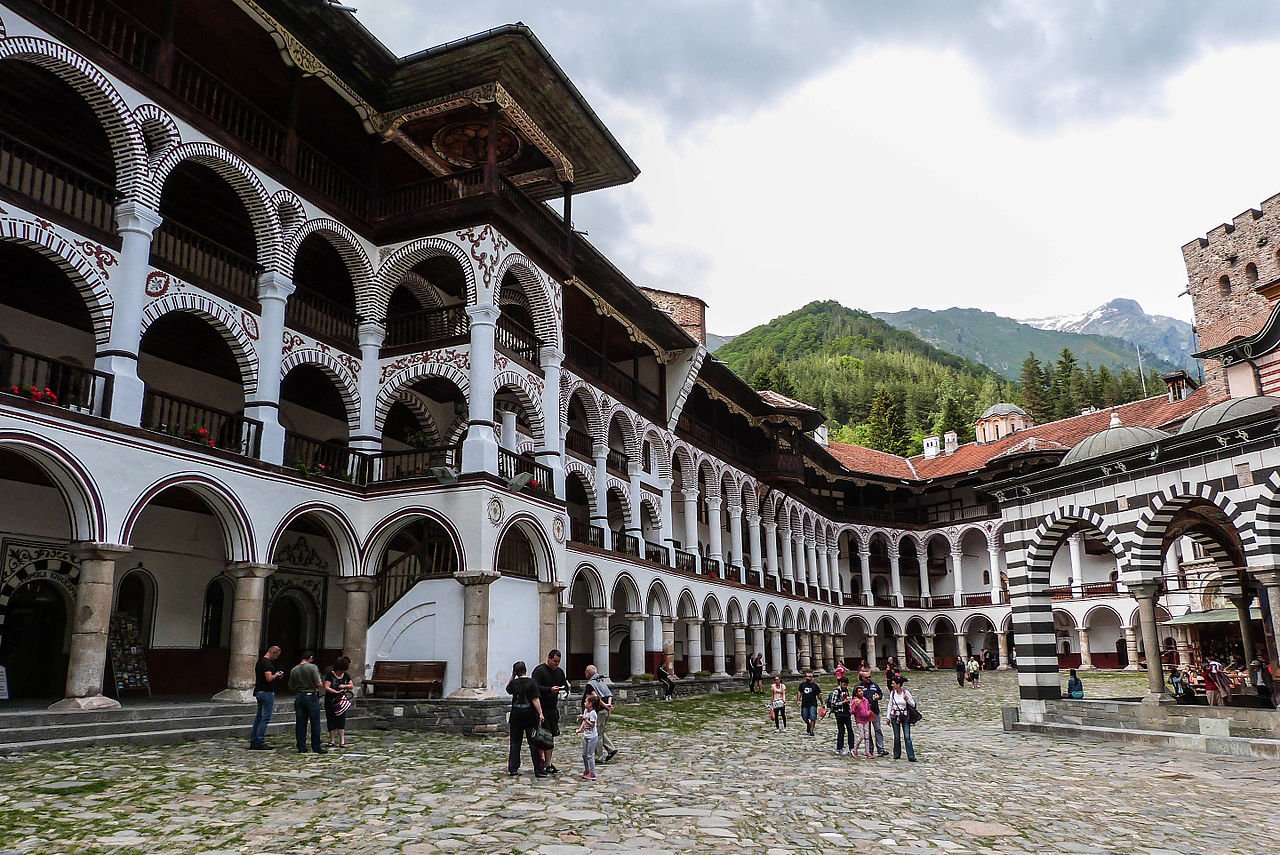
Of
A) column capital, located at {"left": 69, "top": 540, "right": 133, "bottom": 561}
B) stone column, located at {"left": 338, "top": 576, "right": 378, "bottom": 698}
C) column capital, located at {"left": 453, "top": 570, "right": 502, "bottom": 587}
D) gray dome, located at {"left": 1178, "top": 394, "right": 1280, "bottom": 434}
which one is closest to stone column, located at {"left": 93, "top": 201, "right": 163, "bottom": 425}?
column capital, located at {"left": 69, "top": 540, "right": 133, "bottom": 561}

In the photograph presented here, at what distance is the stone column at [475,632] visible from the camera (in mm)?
15828

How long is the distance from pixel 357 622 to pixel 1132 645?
115 ft

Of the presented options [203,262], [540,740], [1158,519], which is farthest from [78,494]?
[1158,519]

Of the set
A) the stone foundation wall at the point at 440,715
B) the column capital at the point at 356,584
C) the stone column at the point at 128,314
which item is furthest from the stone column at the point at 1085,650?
the stone column at the point at 128,314

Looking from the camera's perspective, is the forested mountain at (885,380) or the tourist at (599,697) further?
the forested mountain at (885,380)

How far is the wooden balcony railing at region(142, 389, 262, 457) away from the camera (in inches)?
570

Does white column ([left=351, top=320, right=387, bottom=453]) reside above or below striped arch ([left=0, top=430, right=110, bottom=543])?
above

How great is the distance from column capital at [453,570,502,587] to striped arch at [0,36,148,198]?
778cm

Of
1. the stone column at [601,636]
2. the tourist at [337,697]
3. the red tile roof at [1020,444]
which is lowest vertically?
the tourist at [337,697]

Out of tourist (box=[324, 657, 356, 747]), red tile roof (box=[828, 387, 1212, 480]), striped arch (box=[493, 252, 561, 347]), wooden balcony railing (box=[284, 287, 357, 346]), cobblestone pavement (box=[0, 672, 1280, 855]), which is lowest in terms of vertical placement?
cobblestone pavement (box=[0, 672, 1280, 855])

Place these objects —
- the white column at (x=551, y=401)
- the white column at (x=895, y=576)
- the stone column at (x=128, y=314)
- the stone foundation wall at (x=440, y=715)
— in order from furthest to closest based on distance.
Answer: the white column at (x=895, y=576) → the white column at (x=551, y=401) → the stone foundation wall at (x=440, y=715) → the stone column at (x=128, y=314)

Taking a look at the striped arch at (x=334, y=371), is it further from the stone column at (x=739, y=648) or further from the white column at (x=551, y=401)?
the stone column at (x=739, y=648)

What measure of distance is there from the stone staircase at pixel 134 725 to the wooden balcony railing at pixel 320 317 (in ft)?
23.3

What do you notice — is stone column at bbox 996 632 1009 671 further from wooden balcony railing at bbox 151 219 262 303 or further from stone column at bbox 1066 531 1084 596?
wooden balcony railing at bbox 151 219 262 303
